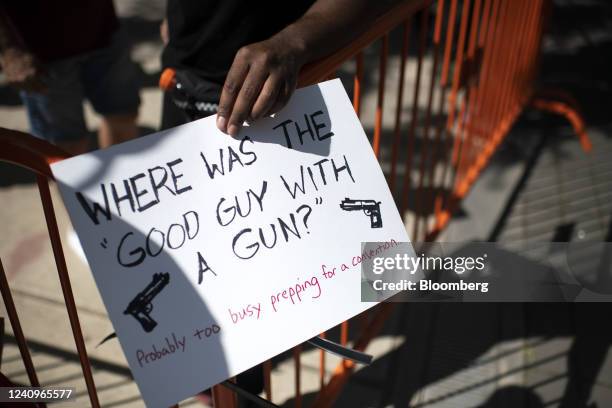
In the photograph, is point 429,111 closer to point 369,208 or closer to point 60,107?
point 369,208

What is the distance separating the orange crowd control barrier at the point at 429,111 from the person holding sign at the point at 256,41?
63 millimetres

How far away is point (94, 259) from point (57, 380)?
1.59 m

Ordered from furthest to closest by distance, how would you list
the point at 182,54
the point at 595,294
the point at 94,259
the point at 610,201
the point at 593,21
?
the point at 593,21
the point at 610,201
the point at 595,294
the point at 182,54
the point at 94,259

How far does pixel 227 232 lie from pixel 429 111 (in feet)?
4.96

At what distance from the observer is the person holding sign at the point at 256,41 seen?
1.27 meters

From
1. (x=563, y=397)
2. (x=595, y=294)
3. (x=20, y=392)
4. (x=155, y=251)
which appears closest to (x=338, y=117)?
(x=155, y=251)

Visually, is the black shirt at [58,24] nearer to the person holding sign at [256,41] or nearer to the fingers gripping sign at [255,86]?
the person holding sign at [256,41]

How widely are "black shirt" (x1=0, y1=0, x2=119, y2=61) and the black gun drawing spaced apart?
174 cm

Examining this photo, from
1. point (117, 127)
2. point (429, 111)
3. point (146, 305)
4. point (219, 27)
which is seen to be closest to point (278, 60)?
point (219, 27)

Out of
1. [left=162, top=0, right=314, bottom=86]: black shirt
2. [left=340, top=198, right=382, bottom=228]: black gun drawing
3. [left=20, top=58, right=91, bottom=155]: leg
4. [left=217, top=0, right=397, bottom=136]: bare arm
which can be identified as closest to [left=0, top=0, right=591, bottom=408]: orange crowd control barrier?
[left=217, top=0, right=397, bottom=136]: bare arm

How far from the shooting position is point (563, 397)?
93.4 inches

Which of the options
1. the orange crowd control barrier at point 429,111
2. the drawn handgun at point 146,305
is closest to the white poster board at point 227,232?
the drawn handgun at point 146,305

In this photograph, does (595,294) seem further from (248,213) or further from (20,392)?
(20,392)

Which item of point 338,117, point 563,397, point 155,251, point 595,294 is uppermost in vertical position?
point 338,117
